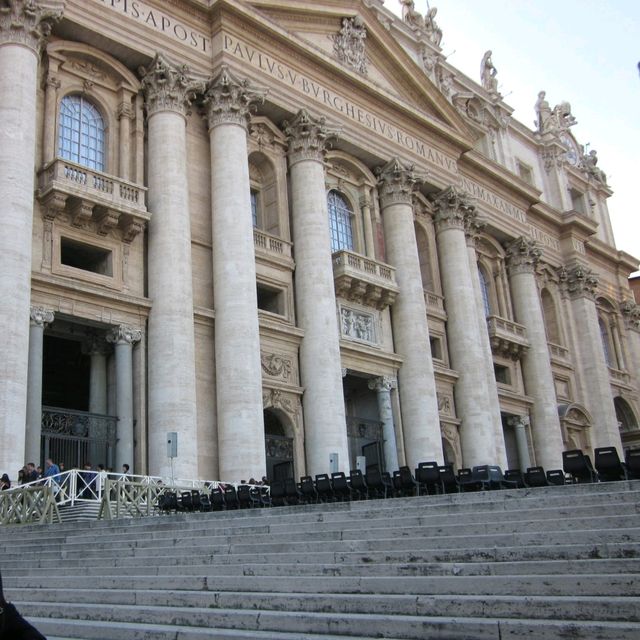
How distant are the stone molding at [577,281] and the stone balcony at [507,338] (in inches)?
271

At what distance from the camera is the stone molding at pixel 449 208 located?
34750 mm

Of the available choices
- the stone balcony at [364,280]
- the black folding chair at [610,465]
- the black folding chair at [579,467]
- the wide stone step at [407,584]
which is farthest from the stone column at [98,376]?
the black folding chair at [610,465]

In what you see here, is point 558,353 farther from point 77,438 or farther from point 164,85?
point 77,438

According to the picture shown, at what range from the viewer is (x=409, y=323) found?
3048 centimetres

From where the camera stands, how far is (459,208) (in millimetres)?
35094

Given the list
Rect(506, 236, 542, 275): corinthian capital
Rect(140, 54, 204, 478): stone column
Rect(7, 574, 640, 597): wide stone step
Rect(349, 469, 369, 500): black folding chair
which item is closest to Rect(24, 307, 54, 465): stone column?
Rect(140, 54, 204, 478): stone column

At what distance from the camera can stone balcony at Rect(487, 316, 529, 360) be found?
36.2 m

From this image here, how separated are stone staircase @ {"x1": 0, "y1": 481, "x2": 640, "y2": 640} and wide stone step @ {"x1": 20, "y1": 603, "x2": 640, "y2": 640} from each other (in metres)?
0.01

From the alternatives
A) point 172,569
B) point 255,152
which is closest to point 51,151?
point 255,152

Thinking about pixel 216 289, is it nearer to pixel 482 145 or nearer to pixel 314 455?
pixel 314 455

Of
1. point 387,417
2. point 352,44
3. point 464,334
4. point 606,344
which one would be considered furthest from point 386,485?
point 606,344

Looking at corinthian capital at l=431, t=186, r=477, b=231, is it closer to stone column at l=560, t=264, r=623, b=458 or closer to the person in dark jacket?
stone column at l=560, t=264, r=623, b=458

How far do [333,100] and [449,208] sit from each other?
7355 millimetres

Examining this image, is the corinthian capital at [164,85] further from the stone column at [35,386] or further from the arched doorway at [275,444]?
the arched doorway at [275,444]
